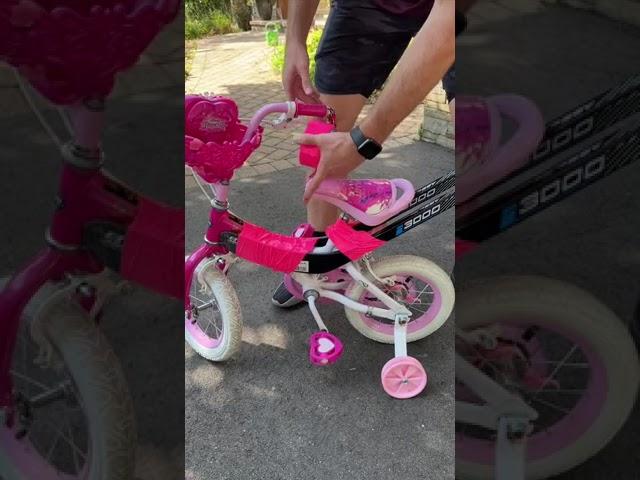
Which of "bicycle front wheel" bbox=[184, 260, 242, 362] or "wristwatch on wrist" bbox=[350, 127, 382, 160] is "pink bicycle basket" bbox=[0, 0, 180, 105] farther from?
"bicycle front wheel" bbox=[184, 260, 242, 362]

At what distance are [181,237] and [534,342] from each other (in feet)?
1.79

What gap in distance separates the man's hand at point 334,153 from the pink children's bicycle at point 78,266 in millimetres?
896

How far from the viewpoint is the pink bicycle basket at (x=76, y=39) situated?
63 centimetres

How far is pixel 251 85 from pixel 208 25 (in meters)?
6.28

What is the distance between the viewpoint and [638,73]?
771mm

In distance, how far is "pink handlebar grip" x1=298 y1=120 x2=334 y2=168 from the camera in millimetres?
1858

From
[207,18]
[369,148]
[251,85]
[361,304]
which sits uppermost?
[369,148]

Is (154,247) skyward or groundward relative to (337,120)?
skyward

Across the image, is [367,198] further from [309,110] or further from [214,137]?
[214,137]

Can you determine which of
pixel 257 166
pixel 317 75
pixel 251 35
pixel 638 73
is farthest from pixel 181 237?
pixel 251 35

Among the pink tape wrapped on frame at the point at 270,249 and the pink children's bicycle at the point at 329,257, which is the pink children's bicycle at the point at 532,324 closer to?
the pink children's bicycle at the point at 329,257

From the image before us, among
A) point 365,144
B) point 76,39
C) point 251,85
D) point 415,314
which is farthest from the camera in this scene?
point 251,85

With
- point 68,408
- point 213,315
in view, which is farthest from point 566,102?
point 213,315

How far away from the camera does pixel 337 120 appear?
2.38m
